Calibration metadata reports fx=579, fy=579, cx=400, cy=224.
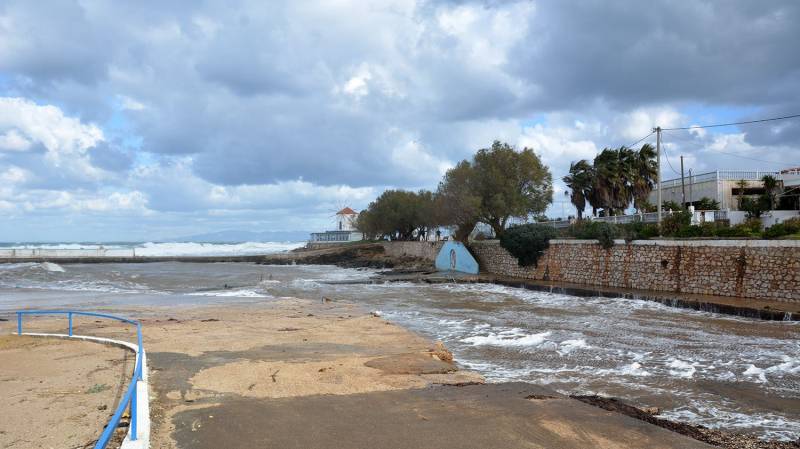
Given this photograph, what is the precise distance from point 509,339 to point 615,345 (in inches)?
91.7

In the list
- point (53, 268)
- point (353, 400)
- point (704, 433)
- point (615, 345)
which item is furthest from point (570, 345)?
point (53, 268)

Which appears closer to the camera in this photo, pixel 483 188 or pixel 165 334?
pixel 165 334

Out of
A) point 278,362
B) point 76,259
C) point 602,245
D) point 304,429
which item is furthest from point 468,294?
point 76,259

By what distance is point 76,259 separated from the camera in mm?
70625

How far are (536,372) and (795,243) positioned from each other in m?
11.9

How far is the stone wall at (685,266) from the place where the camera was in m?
17.6

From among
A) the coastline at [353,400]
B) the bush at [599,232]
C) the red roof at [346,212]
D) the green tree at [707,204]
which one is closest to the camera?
the coastline at [353,400]

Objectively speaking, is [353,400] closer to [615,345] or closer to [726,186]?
[615,345]

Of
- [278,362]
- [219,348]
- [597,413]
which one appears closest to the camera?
[597,413]

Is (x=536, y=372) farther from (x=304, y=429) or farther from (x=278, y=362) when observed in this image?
(x=304, y=429)

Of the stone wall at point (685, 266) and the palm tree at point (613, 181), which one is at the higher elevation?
the palm tree at point (613, 181)

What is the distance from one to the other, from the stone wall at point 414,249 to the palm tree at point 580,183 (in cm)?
1161

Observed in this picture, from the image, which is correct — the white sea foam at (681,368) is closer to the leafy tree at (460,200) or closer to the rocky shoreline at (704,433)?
the rocky shoreline at (704,433)

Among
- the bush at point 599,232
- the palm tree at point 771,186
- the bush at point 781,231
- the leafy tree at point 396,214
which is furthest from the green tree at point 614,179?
the leafy tree at point 396,214
